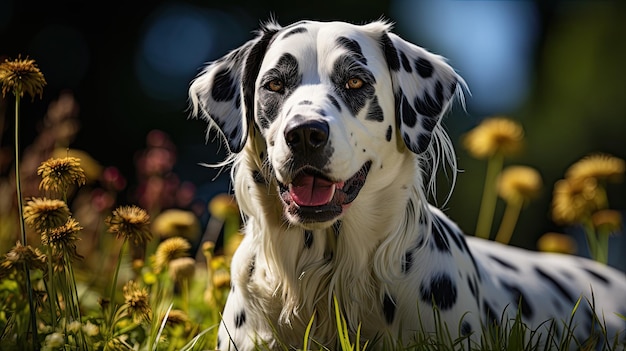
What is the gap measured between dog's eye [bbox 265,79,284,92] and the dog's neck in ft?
1.19

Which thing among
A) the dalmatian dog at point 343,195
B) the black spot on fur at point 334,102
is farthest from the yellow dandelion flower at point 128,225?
the black spot on fur at point 334,102

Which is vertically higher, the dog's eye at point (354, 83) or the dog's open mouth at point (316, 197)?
the dog's eye at point (354, 83)

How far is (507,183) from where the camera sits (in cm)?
567

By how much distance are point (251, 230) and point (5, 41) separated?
994 centimetres

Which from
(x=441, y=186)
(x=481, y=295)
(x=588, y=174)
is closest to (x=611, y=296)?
(x=588, y=174)

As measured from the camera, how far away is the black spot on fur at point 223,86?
12.0 feet

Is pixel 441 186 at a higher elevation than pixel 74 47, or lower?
lower

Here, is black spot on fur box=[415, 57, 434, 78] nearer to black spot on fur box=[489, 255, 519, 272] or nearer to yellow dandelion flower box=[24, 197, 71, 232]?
black spot on fur box=[489, 255, 519, 272]

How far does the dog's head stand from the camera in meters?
3.16

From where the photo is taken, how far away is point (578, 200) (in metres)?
5.27

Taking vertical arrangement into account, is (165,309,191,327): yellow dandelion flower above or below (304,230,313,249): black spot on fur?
below

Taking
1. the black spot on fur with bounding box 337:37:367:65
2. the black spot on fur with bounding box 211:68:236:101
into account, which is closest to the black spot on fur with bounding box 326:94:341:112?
the black spot on fur with bounding box 337:37:367:65

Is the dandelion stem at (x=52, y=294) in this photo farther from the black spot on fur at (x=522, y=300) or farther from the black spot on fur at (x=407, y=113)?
the black spot on fur at (x=522, y=300)

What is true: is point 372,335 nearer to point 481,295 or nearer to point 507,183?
point 481,295
